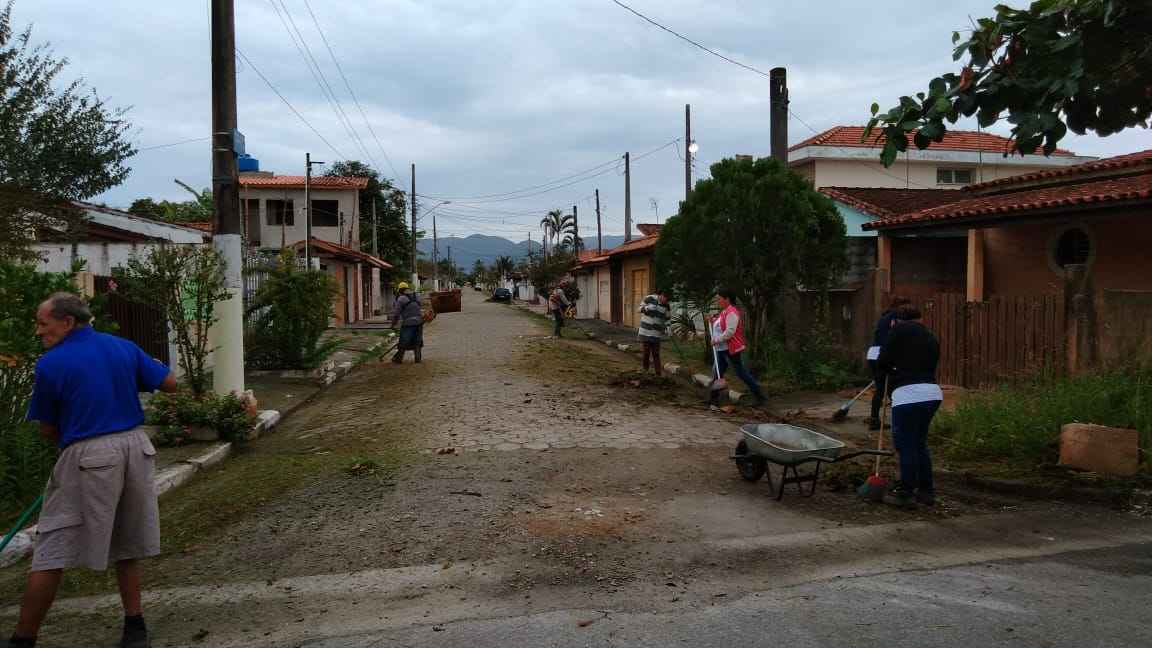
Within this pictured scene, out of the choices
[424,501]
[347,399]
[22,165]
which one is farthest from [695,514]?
[22,165]

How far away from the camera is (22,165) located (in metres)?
13.0

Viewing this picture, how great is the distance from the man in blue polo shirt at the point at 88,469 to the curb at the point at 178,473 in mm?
621

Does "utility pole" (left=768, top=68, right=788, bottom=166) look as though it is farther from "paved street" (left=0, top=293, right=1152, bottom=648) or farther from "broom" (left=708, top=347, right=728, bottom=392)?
"paved street" (left=0, top=293, right=1152, bottom=648)

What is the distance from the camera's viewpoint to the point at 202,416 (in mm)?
8641

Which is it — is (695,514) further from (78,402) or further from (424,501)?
(78,402)

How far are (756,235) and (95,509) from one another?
1094cm

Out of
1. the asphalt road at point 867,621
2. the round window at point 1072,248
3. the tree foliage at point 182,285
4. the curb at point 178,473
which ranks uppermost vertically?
the round window at point 1072,248

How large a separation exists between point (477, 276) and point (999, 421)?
140m

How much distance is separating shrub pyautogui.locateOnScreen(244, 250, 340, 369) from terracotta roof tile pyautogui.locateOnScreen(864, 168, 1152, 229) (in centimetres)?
1019

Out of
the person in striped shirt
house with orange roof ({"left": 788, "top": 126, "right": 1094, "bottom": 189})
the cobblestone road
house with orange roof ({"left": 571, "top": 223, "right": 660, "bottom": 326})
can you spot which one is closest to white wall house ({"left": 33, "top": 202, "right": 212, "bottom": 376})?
the cobblestone road

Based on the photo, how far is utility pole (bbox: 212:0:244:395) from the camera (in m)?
9.59

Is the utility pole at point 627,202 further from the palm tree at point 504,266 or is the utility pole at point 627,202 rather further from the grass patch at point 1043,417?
the palm tree at point 504,266

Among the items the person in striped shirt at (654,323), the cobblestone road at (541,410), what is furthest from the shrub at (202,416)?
the person in striped shirt at (654,323)

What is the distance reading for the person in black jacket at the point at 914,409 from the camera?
20.9 feet
